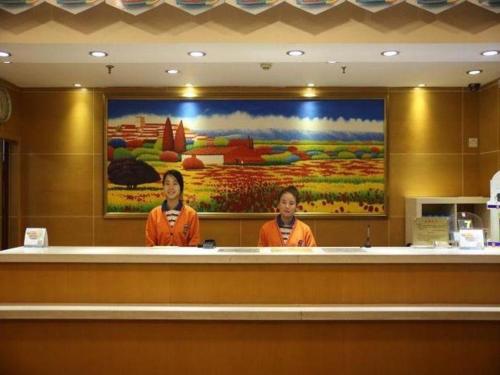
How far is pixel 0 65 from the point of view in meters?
4.68

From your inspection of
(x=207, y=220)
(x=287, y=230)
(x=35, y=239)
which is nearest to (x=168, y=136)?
(x=207, y=220)

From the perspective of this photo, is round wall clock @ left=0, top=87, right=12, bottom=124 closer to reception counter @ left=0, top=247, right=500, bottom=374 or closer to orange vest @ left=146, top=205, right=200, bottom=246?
orange vest @ left=146, top=205, right=200, bottom=246

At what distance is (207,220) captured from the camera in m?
5.75

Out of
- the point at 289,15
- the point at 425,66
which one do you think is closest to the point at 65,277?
the point at 289,15

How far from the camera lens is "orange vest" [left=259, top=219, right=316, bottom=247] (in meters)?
3.81

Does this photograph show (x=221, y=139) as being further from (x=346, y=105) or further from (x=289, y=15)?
(x=289, y=15)

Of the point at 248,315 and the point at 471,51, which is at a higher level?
the point at 471,51

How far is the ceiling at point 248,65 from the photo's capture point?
3.54 meters

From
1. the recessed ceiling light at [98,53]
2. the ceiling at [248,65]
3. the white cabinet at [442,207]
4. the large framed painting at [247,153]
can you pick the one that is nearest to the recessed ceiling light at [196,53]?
the ceiling at [248,65]

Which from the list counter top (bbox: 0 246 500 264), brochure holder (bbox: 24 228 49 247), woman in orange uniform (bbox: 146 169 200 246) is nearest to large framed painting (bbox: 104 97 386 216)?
woman in orange uniform (bbox: 146 169 200 246)

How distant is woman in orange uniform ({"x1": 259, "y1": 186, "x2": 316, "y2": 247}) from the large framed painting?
5.98ft

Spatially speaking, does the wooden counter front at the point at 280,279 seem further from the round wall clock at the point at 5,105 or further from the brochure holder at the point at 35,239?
the round wall clock at the point at 5,105

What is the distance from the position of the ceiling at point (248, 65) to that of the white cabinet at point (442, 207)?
1327mm

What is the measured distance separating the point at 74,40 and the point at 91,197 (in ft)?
8.86
